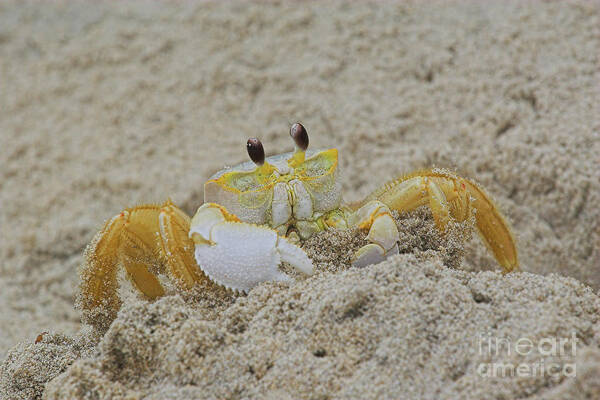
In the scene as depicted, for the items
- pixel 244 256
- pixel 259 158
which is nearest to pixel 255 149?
pixel 259 158

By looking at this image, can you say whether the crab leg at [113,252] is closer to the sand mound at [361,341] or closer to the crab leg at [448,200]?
the sand mound at [361,341]

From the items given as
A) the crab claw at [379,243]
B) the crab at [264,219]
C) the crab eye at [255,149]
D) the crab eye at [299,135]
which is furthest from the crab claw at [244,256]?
the crab eye at [299,135]

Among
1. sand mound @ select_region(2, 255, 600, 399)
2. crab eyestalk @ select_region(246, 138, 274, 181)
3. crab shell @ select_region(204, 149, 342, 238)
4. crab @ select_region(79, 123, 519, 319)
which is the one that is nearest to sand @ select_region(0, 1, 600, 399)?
sand mound @ select_region(2, 255, 600, 399)

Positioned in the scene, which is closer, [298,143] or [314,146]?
[298,143]

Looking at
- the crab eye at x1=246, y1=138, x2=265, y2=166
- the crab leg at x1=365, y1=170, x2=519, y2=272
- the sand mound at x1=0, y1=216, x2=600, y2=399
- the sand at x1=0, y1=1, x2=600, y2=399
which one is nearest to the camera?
the sand mound at x1=0, y1=216, x2=600, y2=399

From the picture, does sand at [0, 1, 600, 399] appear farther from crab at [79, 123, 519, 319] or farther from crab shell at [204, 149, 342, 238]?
crab shell at [204, 149, 342, 238]

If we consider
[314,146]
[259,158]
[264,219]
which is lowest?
[314,146]

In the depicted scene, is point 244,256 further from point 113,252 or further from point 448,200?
point 448,200
